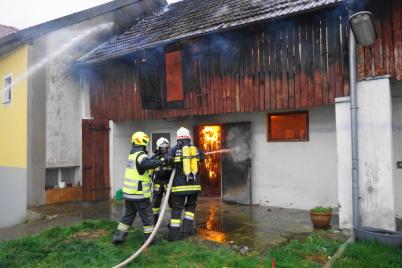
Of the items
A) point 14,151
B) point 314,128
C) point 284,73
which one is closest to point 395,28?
point 284,73

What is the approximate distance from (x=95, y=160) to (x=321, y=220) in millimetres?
7449

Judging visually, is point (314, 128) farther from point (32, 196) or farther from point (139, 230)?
point (32, 196)

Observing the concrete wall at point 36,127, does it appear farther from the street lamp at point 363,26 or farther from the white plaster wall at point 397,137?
the white plaster wall at point 397,137

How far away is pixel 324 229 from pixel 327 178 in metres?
2.00

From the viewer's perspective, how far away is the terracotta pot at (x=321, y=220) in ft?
21.5

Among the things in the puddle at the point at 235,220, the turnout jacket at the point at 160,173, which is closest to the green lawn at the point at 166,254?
the puddle at the point at 235,220

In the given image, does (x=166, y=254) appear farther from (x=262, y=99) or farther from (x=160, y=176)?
(x=262, y=99)

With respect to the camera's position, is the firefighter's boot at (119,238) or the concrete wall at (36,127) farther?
the concrete wall at (36,127)

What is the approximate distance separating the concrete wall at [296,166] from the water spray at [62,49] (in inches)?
223

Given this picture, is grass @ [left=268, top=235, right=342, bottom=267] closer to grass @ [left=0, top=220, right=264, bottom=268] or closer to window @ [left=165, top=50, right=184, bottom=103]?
grass @ [left=0, top=220, right=264, bottom=268]

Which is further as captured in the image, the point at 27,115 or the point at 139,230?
the point at 27,115

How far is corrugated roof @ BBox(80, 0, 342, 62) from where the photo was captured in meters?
7.62

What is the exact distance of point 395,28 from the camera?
6184 mm

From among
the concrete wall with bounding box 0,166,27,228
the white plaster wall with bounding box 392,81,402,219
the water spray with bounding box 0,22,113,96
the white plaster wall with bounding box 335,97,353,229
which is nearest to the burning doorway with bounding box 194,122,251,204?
the white plaster wall with bounding box 335,97,353,229
